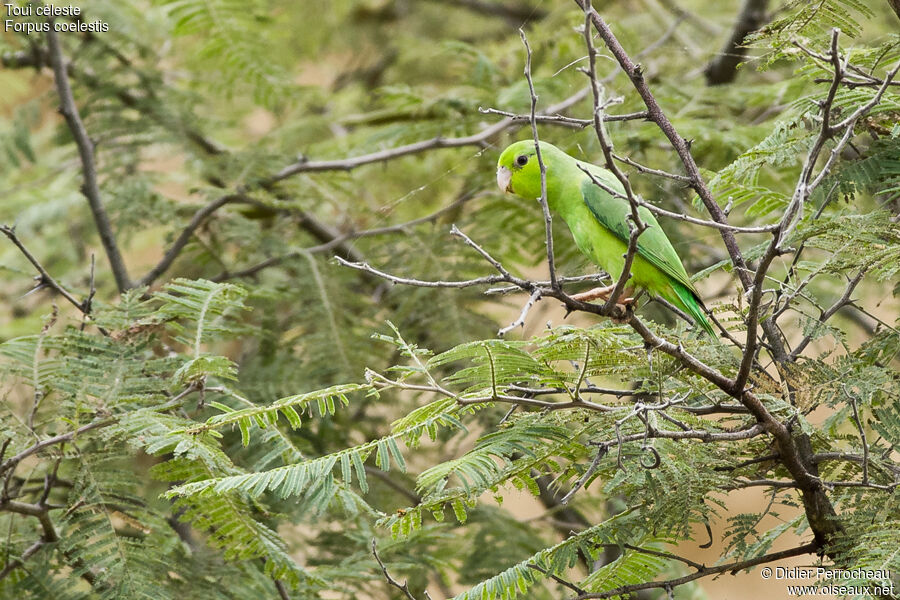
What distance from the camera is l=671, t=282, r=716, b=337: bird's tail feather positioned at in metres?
2.06

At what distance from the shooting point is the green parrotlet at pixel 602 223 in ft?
7.09

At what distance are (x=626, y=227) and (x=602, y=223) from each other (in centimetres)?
8

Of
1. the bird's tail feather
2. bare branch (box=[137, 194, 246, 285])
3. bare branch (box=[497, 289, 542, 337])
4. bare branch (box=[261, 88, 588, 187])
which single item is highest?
bare branch (box=[261, 88, 588, 187])

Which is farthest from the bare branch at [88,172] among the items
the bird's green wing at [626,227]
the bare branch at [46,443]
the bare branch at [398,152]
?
the bird's green wing at [626,227]

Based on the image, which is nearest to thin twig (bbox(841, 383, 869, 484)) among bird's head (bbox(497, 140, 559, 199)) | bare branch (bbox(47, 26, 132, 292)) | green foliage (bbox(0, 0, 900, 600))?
green foliage (bbox(0, 0, 900, 600))

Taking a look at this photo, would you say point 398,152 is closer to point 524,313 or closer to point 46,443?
point 46,443

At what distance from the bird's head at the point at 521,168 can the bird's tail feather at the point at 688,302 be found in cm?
51

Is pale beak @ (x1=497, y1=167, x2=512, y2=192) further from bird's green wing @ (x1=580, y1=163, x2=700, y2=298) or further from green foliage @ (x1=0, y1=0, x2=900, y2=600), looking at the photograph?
green foliage @ (x1=0, y1=0, x2=900, y2=600)

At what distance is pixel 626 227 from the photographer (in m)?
2.23

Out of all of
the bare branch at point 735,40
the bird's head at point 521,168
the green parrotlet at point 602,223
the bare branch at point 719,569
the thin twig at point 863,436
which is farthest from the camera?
the bare branch at point 735,40

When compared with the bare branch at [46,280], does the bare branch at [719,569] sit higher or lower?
lower

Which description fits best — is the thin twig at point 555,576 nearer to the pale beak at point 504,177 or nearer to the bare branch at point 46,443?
the bare branch at point 46,443

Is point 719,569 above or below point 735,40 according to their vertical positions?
below

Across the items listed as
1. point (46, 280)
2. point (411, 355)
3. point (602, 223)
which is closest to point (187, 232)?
point (46, 280)
